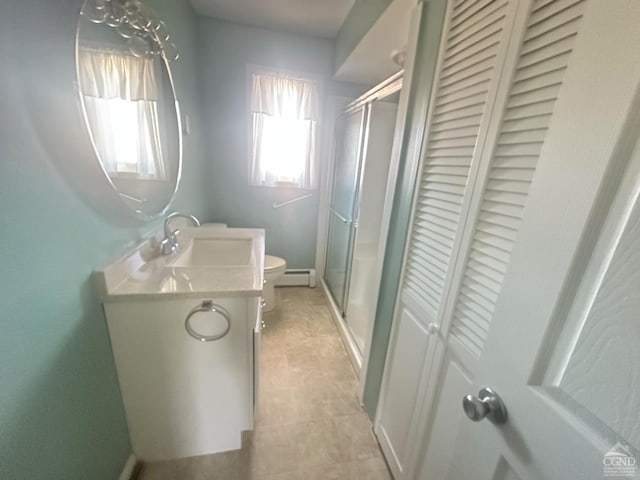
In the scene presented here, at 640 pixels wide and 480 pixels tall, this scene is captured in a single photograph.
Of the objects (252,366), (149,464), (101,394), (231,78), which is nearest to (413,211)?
(252,366)

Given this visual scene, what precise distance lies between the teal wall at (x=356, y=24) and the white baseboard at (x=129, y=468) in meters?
2.42

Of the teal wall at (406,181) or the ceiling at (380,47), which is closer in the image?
the teal wall at (406,181)

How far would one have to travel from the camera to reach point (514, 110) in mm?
623

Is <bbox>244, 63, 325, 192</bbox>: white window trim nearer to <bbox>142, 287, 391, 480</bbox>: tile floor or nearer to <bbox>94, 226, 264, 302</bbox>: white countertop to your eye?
<bbox>94, 226, 264, 302</bbox>: white countertop

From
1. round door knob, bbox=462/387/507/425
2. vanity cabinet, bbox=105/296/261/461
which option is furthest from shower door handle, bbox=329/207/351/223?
round door knob, bbox=462/387/507/425

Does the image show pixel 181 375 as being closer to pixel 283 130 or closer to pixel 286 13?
pixel 283 130

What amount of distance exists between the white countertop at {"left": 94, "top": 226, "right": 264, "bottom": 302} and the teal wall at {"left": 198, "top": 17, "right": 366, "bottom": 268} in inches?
55.1

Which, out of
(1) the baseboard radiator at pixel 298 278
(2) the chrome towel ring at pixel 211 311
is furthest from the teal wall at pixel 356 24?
(1) the baseboard radiator at pixel 298 278

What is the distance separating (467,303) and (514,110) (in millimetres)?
515

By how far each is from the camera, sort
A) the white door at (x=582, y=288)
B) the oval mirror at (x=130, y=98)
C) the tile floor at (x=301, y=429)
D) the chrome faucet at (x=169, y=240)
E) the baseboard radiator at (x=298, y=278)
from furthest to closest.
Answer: the baseboard radiator at (x=298, y=278) < the chrome faucet at (x=169, y=240) < the tile floor at (x=301, y=429) < the oval mirror at (x=130, y=98) < the white door at (x=582, y=288)

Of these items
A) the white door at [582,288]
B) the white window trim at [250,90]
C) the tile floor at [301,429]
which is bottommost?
the tile floor at [301,429]

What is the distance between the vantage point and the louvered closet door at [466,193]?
58cm

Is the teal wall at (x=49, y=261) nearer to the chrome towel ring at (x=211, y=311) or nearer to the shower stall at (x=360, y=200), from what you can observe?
the chrome towel ring at (x=211, y=311)

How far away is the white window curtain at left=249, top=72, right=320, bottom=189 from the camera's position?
2371mm
